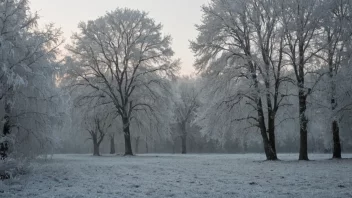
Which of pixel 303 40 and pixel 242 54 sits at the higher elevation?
pixel 303 40

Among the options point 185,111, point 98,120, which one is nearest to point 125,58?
point 98,120

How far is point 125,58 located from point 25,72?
66.8ft

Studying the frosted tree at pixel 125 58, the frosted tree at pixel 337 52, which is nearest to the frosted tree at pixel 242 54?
the frosted tree at pixel 337 52

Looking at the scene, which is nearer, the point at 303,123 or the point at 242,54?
the point at 303,123

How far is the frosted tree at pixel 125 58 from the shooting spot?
35000mm

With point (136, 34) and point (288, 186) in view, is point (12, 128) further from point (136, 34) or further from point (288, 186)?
point (136, 34)

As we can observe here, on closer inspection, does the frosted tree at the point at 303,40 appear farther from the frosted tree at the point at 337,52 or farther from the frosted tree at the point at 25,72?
the frosted tree at the point at 25,72

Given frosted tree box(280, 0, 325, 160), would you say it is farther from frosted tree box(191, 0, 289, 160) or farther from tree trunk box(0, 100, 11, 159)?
tree trunk box(0, 100, 11, 159)

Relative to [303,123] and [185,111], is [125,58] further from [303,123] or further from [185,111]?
[303,123]

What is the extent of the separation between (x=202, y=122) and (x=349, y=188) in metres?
15.6

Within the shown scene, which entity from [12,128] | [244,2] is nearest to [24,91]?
[12,128]

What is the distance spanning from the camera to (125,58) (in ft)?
116

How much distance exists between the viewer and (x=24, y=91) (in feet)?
53.3

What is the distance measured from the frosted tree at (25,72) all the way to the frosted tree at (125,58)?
17.1m
